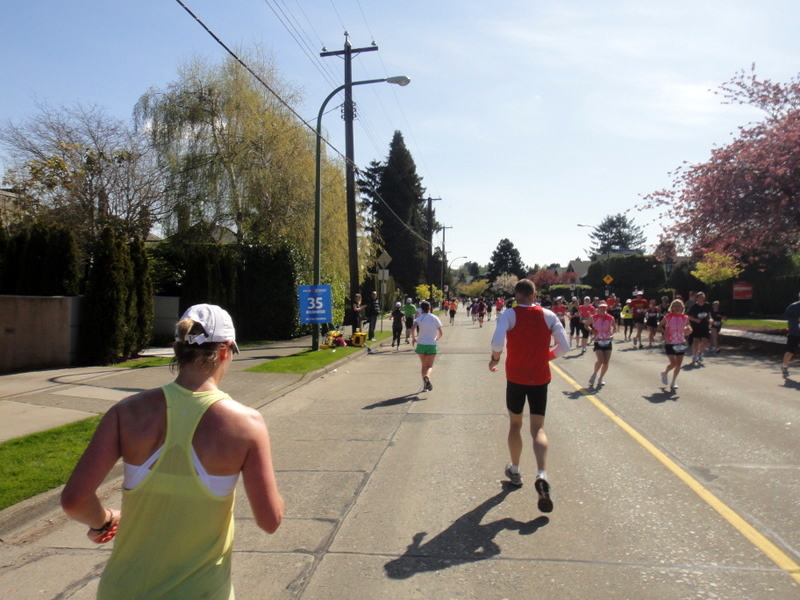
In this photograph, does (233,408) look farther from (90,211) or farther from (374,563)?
(90,211)

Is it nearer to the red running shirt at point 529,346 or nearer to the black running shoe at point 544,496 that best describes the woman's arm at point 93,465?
the black running shoe at point 544,496

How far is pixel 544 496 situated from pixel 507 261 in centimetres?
13439

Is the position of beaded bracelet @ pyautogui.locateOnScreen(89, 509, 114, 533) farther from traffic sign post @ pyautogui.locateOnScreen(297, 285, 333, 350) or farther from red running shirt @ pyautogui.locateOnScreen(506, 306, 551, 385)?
traffic sign post @ pyautogui.locateOnScreen(297, 285, 333, 350)

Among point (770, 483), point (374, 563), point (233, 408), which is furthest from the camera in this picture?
point (770, 483)

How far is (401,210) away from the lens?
216 feet

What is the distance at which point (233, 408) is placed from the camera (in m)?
2.17

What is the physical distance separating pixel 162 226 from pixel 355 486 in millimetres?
20481

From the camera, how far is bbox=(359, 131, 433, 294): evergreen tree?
6625 centimetres

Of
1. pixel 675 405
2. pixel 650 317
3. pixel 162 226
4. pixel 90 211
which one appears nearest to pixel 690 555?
pixel 675 405

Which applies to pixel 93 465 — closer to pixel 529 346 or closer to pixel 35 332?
pixel 529 346

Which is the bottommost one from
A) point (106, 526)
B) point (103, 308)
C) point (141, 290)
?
point (106, 526)

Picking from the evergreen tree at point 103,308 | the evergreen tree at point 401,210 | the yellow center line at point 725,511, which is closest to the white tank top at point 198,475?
the yellow center line at point 725,511

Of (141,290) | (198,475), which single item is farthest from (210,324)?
(141,290)

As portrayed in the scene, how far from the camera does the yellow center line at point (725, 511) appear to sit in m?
4.29
